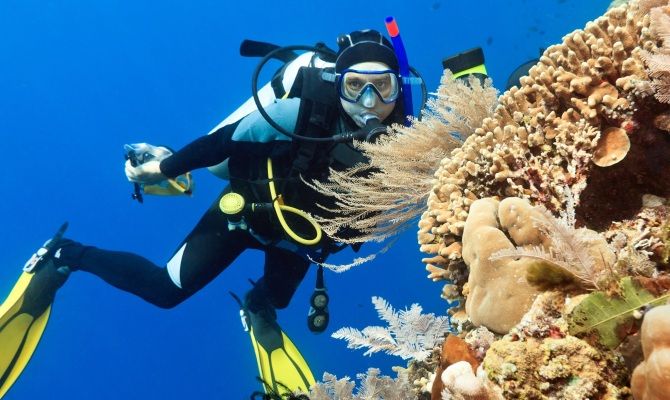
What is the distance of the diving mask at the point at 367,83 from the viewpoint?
4.57 meters

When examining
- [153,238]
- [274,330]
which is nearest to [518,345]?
[274,330]

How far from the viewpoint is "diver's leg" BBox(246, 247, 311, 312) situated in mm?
6305

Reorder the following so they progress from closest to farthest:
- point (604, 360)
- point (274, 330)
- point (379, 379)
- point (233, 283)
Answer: point (604, 360) → point (379, 379) → point (274, 330) → point (233, 283)

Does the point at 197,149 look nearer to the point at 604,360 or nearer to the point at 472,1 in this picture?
the point at 604,360

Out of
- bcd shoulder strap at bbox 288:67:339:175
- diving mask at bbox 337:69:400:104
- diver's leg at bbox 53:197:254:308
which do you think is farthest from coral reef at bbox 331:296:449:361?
diver's leg at bbox 53:197:254:308

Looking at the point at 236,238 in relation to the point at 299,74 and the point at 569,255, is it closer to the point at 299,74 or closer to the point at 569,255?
the point at 299,74

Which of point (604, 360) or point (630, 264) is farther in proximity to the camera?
point (630, 264)

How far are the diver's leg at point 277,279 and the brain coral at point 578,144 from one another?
400 centimetres

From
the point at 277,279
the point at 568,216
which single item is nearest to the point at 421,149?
the point at 568,216

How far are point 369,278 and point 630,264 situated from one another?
5772 cm

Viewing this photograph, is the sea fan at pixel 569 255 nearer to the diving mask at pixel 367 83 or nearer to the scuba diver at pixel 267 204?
the scuba diver at pixel 267 204

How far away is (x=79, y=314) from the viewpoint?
58531mm

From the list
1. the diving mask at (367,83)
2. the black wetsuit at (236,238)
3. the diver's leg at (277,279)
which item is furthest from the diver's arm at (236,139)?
the diver's leg at (277,279)

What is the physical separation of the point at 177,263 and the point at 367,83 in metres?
3.65
